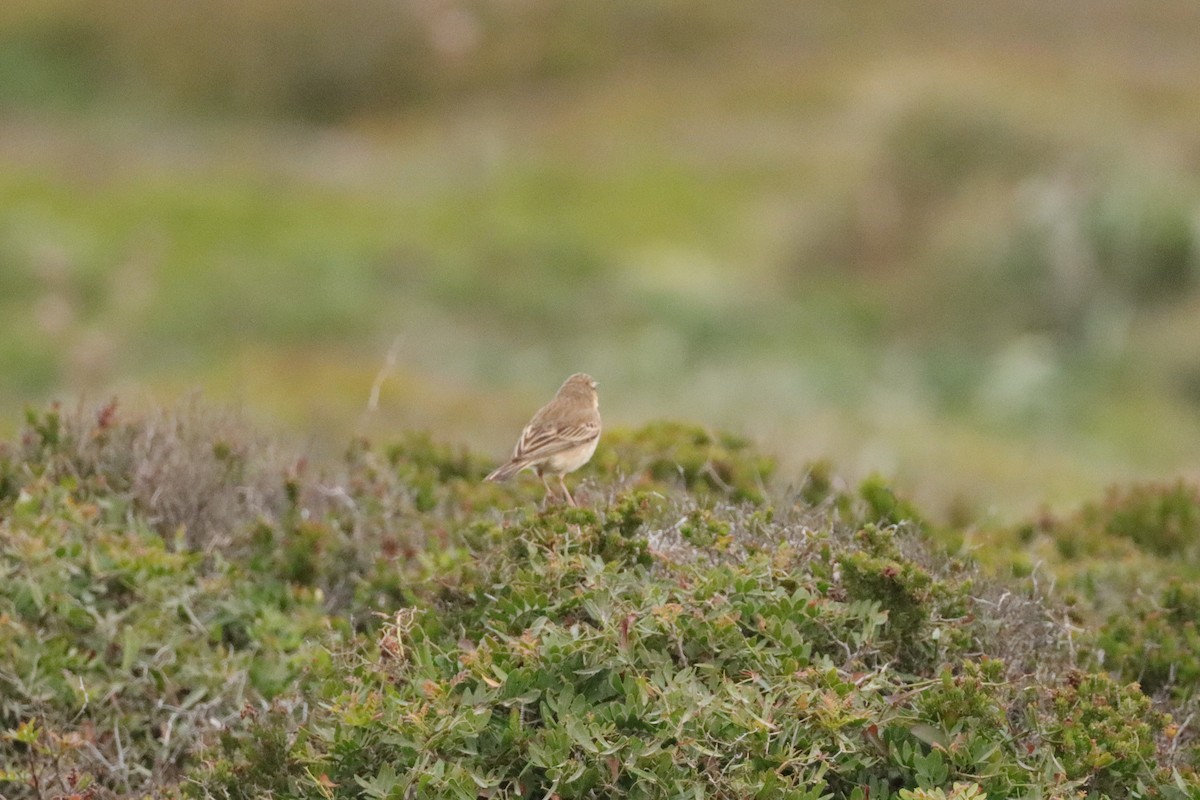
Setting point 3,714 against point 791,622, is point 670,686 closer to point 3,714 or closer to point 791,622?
point 791,622

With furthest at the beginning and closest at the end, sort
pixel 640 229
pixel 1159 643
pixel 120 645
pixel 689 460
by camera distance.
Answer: pixel 640 229, pixel 689 460, pixel 1159 643, pixel 120 645

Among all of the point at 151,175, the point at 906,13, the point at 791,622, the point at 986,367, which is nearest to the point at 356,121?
the point at 151,175

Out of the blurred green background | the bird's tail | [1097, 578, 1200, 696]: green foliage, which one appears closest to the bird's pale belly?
the bird's tail

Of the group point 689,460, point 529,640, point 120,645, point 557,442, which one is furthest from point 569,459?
point 529,640

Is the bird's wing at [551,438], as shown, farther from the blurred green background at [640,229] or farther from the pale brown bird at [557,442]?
the blurred green background at [640,229]

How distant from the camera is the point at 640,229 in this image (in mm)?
29188

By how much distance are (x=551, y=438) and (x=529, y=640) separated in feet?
7.39

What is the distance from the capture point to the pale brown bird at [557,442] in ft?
22.7

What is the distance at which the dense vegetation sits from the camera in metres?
4.59

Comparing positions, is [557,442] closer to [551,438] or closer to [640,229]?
[551,438]

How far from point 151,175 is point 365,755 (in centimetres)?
2778

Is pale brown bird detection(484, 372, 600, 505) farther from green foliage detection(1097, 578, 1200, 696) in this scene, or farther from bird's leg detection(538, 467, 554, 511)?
green foliage detection(1097, 578, 1200, 696)

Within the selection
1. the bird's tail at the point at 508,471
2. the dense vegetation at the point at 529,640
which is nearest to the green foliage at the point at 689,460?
the dense vegetation at the point at 529,640

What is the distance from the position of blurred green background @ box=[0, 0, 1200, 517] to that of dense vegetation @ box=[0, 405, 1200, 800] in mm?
1502
